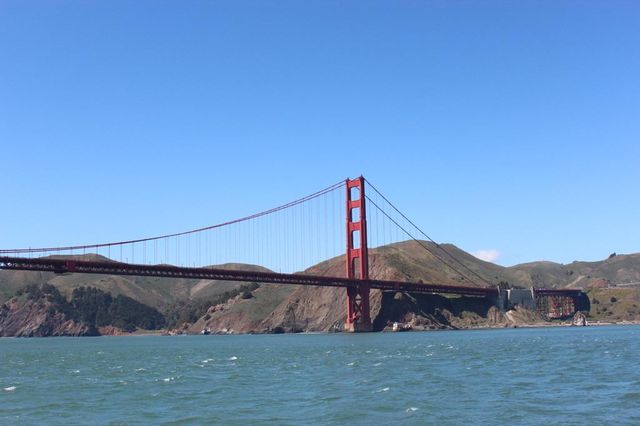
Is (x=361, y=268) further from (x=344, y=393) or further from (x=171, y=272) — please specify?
(x=344, y=393)

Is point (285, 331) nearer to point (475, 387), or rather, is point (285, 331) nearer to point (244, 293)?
point (244, 293)

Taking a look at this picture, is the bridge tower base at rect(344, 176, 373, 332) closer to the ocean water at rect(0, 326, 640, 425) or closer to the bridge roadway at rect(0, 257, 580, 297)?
the bridge roadway at rect(0, 257, 580, 297)

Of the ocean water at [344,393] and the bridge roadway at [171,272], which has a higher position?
the bridge roadway at [171,272]

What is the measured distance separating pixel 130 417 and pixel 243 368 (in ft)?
73.2

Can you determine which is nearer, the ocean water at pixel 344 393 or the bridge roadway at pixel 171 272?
the ocean water at pixel 344 393

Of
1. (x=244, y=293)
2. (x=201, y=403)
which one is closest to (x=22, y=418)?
(x=201, y=403)

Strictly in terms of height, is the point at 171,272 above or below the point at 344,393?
above

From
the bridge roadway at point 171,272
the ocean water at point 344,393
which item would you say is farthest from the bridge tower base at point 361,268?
the ocean water at point 344,393

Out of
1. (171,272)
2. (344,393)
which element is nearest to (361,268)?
(171,272)

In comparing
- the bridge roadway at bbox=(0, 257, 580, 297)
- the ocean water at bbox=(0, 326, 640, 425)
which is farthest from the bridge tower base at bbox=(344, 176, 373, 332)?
the ocean water at bbox=(0, 326, 640, 425)

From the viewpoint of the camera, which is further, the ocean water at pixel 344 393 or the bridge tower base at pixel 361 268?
the bridge tower base at pixel 361 268

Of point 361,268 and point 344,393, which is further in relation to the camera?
point 361,268

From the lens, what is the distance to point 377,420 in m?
25.2

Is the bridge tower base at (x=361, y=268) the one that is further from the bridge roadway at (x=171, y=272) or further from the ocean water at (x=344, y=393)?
the ocean water at (x=344, y=393)
